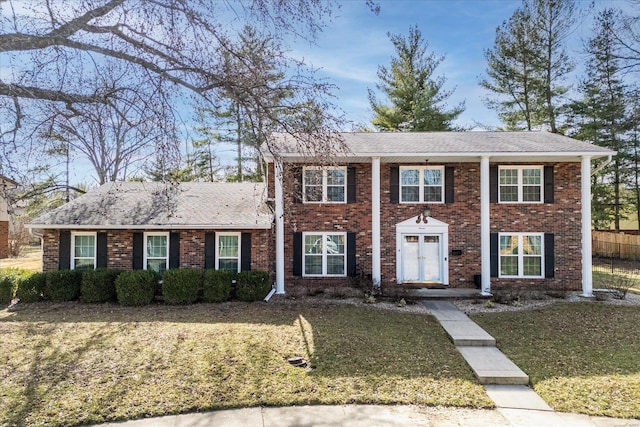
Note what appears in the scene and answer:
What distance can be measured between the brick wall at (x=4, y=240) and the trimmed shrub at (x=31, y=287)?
17.0 m

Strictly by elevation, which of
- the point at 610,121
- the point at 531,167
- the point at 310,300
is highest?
the point at 610,121

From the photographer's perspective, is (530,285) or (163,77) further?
(530,285)

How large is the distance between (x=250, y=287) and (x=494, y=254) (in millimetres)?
8186

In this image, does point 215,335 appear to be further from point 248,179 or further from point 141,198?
point 248,179

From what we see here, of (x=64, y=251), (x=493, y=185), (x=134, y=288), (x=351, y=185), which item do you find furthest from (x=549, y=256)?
(x=64, y=251)

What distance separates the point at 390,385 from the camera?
555cm

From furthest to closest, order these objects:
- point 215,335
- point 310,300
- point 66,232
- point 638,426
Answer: point 66,232, point 310,300, point 215,335, point 638,426

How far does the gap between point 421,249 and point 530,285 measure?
3.80m

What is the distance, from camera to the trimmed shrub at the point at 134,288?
10914 mm

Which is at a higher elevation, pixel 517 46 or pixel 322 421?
pixel 517 46

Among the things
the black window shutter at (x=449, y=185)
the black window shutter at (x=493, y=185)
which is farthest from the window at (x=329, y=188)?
the black window shutter at (x=493, y=185)

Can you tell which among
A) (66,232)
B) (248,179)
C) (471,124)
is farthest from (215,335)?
(471,124)

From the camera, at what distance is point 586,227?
1252 cm

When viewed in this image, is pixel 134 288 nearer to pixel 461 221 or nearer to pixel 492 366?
pixel 492 366
